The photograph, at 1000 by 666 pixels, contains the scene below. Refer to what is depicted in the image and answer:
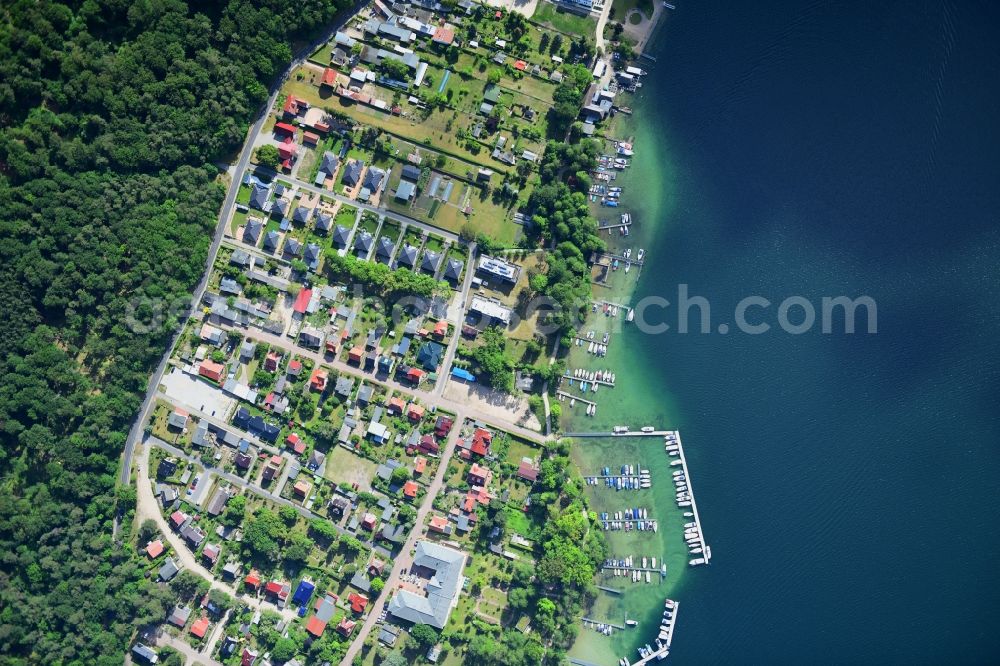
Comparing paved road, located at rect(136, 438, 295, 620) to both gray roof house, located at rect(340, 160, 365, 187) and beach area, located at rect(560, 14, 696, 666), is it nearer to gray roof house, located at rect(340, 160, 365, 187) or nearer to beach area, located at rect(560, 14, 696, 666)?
beach area, located at rect(560, 14, 696, 666)

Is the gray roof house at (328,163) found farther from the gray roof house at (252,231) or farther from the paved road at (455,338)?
the paved road at (455,338)

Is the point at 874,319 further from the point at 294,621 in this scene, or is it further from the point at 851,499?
the point at 294,621

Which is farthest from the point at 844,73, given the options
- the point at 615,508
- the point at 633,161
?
the point at 615,508

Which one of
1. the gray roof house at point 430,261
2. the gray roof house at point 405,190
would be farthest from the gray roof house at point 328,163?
the gray roof house at point 430,261

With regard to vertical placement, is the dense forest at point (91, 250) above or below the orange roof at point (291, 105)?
below

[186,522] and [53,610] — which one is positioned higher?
[186,522]

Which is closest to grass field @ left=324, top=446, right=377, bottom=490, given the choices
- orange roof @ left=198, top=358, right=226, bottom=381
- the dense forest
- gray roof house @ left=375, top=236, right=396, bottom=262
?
orange roof @ left=198, top=358, right=226, bottom=381

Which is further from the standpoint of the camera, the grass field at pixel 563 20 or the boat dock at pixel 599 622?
the grass field at pixel 563 20
